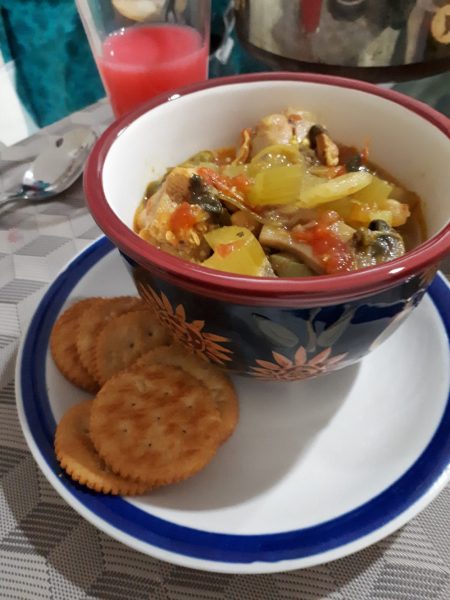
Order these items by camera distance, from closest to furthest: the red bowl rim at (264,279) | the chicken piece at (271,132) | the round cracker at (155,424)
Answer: the red bowl rim at (264,279) → the round cracker at (155,424) → the chicken piece at (271,132)

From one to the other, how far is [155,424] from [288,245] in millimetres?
342

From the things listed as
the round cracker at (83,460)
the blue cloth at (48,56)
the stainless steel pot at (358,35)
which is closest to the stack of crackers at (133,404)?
the round cracker at (83,460)

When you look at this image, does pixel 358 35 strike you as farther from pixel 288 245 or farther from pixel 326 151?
pixel 288 245

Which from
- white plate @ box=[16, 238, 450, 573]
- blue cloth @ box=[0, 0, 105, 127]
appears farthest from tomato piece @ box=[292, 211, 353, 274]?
blue cloth @ box=[0, 0, 105, 127]

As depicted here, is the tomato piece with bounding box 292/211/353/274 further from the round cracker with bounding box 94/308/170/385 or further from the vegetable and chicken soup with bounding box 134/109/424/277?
the round cracker with bounding box 94/308/170/385

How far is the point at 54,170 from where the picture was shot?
63.9 inches

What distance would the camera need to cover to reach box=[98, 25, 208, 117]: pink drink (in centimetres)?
170

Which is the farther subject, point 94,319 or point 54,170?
point 54,170

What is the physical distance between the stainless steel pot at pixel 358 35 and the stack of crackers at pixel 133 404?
919 millimetres

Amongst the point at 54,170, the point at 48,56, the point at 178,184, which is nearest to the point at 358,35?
the point at 178,184

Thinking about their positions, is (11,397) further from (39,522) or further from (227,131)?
(227,131)

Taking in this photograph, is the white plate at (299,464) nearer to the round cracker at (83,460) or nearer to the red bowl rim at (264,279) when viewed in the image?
the round cracker at (83,460)

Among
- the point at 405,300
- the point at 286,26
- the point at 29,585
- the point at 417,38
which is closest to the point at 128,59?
the point at 286,26

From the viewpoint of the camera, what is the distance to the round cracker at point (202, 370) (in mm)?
909
